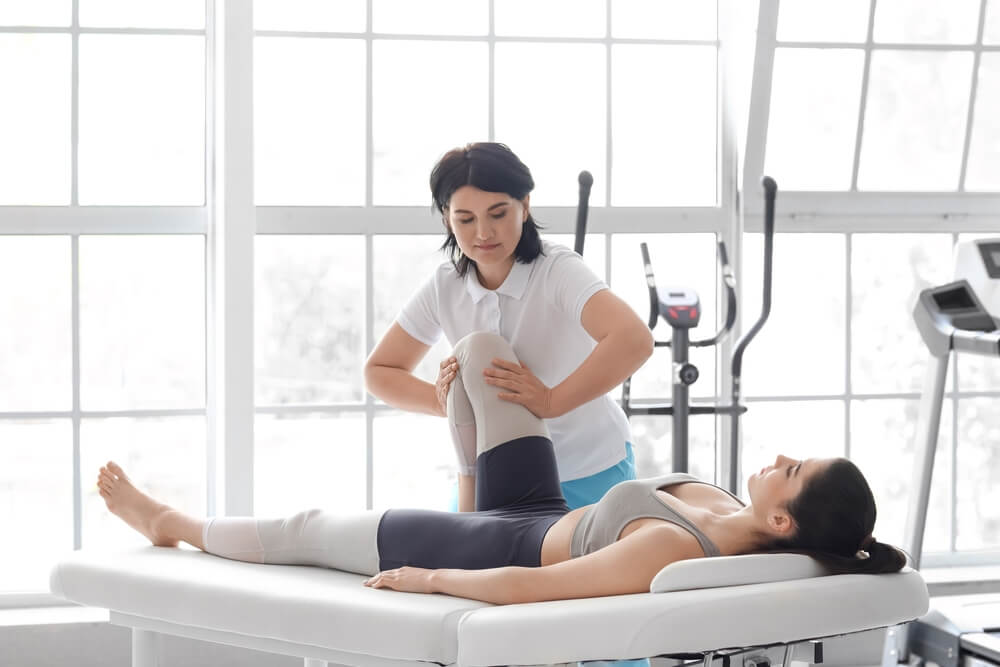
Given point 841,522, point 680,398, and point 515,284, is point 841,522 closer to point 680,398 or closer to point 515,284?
point 515,284

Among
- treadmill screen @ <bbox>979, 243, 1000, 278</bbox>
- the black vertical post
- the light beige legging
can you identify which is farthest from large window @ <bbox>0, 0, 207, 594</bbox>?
treadmill screen @ <bbox>979, 243, 1000, 278</bbox>

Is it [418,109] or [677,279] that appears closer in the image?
[418,109]

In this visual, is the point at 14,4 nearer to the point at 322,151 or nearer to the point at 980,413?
the point at 322,151

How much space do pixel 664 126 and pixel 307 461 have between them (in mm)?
1542

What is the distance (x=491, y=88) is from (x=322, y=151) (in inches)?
21.7

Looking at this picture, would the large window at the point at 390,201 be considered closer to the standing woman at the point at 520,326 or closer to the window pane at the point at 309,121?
the window pane at the point at 309,121

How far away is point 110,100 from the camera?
10.2 feet

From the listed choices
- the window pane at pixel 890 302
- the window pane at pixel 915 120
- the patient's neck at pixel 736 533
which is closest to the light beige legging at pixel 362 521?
the patient's neck at pixel 736 533

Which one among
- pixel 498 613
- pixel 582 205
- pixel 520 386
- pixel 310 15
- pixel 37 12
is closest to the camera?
pixel 498 613

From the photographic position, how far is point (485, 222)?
217 cm

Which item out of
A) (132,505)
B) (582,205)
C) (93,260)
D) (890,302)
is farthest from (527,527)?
(890,302)

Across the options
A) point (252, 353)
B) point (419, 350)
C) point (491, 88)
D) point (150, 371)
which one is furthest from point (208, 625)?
point (491, 88)

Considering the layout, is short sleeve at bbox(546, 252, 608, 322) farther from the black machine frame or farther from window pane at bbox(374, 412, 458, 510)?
window pane at bbox(374, 412, 458, 510)

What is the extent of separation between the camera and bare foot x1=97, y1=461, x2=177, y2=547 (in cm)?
216
